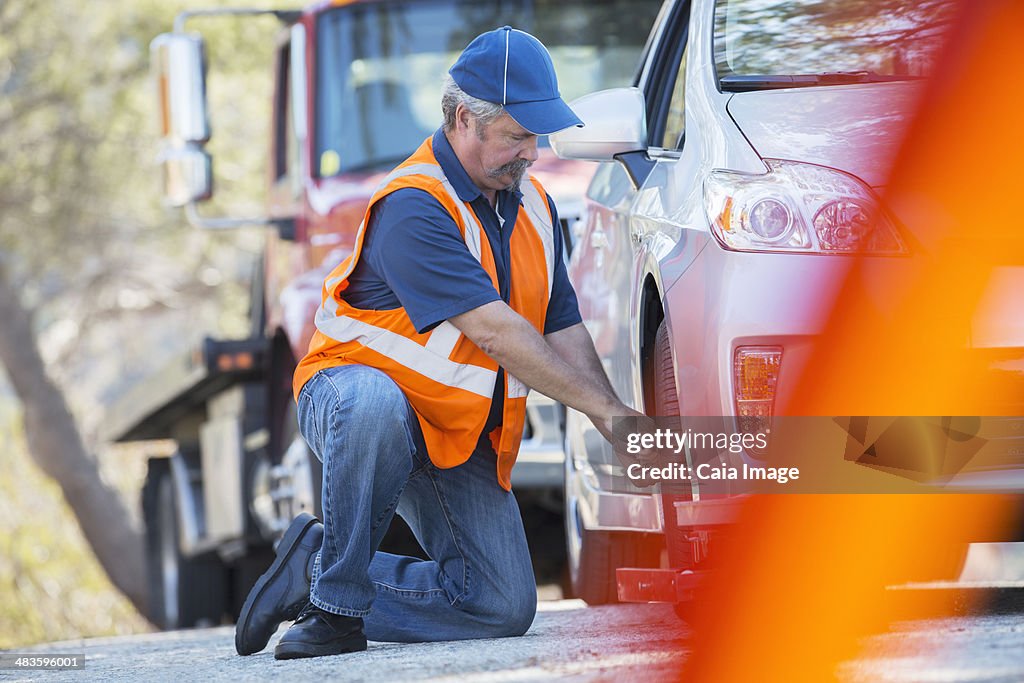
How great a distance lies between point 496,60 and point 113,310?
15.5 metres

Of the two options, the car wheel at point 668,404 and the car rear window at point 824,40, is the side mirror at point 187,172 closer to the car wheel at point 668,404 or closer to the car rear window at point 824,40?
the car rear window at point 824,40

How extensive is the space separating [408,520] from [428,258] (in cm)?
90

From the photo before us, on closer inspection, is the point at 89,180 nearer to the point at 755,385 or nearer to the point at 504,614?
the point at 504,614

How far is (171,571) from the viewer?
9766 mm

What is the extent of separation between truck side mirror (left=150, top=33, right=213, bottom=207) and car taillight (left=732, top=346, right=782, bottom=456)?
12.7 feet

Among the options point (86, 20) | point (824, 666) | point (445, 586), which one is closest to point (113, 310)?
point (86, 20)

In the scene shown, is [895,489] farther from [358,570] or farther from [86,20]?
[86,20]

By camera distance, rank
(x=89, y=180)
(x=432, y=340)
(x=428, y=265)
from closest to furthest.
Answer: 1. (x=428, y=265)
2. (x=432, y=340)
3. (x=89, y=180)

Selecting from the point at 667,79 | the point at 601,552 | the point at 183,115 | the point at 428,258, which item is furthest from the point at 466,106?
the point at 183,115

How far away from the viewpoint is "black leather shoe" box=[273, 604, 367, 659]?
391 centimetres

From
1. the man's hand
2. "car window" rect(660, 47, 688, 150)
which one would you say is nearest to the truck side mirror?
"car window" rect(660, 47, 688, 150)

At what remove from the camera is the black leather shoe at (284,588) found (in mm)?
4121

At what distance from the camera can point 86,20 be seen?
→ 583 inches

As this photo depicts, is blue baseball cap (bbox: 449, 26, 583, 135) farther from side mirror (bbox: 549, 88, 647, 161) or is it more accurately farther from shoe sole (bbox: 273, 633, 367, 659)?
shoe sole (bbox: 273, 633, 367, 659)
